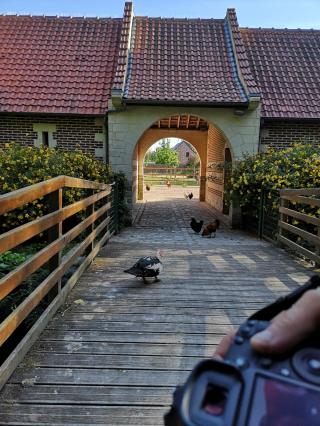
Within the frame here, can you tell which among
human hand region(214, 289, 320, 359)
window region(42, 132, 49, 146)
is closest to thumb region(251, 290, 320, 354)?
human hand region(214, 289, 320, 359)

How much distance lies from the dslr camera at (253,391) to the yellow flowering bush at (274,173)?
283 inches

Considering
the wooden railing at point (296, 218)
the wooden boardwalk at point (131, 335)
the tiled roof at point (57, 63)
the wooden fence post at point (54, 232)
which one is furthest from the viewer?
the tiled roof at point (57, 63)

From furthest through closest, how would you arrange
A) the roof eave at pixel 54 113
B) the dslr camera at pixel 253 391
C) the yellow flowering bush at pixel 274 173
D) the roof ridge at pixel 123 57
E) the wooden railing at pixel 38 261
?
the roof eave at pixel 54 113 → the roof ridge at pixel 123 57 → the yellow flowering bush at pixel 274 173 → the wooden railing at pixel 38 261 → the dslr camera at pixel 253 391

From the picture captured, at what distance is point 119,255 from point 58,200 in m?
2.85

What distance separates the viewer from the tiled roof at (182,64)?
1027 cm

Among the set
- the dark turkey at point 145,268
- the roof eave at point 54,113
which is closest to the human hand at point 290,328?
the dark turkey at point 145,268

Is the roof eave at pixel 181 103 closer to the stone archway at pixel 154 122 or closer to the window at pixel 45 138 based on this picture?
the stone archway at pixel 154 122

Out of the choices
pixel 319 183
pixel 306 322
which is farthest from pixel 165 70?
pixel 306 322

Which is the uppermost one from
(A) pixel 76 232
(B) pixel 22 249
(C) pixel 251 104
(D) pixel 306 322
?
(C) pixel 251 104

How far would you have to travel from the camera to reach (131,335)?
3.22m

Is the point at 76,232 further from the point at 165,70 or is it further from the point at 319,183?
the point at 165,70

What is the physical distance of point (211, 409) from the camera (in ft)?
2.31

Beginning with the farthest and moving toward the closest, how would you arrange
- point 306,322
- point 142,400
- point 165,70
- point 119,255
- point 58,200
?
point 165,70 < point 119,255 < point 58,200 < point 142,400 < point 306,322

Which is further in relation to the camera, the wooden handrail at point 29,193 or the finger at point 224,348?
the wooden handrail at point 29,193
